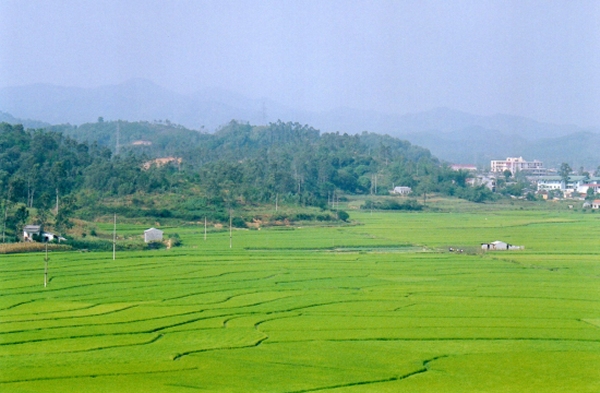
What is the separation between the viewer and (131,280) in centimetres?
2530

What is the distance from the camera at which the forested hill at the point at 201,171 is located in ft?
153

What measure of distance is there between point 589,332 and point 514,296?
485 cm

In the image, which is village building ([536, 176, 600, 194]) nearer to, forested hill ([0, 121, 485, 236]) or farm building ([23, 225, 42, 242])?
forested hill ([0, 121, 485, 236])

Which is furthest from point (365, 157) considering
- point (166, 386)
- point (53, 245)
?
point (166, 386)

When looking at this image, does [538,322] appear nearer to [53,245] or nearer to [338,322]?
[338,322]

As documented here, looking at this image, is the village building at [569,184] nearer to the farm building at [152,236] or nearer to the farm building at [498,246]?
the farm building at [498,246]

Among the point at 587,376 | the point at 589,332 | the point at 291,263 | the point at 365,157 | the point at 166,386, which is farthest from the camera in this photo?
the point at 365,157

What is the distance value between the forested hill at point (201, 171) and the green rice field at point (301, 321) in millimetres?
11736

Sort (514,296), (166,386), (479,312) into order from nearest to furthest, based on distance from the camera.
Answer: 1. (166,386)
2. (479,312)
3. (514,296)

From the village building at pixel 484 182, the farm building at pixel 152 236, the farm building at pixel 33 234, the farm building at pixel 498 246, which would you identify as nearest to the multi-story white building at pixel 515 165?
the village building at pixel 484 182

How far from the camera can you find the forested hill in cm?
4659

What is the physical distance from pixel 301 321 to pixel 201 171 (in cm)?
3857

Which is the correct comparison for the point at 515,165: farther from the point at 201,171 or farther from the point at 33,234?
the point at 33,234

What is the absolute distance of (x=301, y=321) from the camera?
63.4 ft
